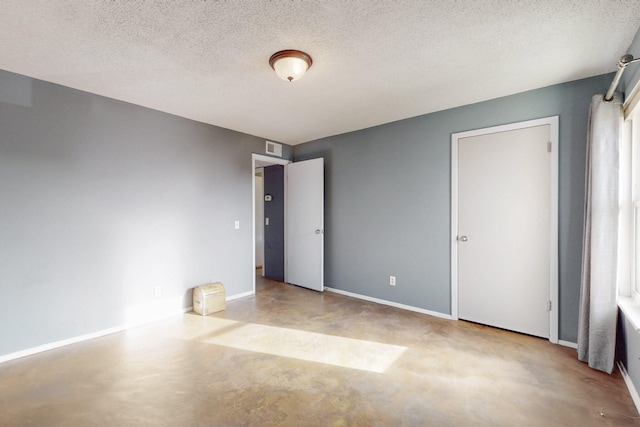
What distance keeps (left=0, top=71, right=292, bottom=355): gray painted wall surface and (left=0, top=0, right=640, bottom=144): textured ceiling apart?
34 cm

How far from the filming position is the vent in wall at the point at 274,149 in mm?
4662

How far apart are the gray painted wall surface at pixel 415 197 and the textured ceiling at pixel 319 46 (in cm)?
24

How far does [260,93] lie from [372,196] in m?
2.05

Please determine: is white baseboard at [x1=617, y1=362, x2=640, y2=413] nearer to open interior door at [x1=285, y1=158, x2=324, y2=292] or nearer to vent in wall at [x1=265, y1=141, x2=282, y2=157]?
open interior door at [x1=285, y1=158, x2=324, y2=292]

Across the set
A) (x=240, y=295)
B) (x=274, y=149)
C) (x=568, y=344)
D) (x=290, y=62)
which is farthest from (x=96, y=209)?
(x=568, y=344)

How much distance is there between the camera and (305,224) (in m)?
4.73

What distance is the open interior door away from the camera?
452 cm

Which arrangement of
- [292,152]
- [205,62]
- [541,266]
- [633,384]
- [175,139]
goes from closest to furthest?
[633,384], [205,62], [541,266], [175,139], [292,152]

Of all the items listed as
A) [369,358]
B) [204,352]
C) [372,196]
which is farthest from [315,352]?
[372,196]

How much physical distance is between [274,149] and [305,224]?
1386 mm

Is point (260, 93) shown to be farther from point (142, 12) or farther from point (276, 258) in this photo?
point (276, 258)

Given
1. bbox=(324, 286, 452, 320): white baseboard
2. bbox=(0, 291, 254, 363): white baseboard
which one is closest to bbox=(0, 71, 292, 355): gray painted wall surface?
bbox=(0, 291, 254, 363): white baseboard

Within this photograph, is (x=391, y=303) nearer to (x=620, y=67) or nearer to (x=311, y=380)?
(x=311, y=380)

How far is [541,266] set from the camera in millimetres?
2771
